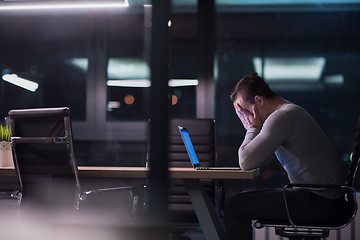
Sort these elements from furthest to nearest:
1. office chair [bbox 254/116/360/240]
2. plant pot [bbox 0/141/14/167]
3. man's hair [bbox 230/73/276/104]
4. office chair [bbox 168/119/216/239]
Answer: office chair [bbox 168/119/216/239] < plant pot [bbox 0/141/14/167] < man's hair [bbox 230/73/276/104] < office chair [bbox 254/116/360/240]

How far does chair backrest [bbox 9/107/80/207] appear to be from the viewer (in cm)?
229

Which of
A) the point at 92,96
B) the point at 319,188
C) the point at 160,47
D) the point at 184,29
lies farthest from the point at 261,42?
the point at 160,47

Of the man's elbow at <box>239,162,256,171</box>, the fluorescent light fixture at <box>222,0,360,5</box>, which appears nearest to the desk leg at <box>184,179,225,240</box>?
the man's elbow at <box>239,162,256,171</box>

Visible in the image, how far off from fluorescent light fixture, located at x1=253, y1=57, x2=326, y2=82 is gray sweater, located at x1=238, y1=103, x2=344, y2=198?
284 cm

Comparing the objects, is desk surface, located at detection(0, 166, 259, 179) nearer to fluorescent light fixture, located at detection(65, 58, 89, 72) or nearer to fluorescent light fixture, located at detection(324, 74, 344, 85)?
fluorescent light fixture, located at detection(65, 58, 89, 72)

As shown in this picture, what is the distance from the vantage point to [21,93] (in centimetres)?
459

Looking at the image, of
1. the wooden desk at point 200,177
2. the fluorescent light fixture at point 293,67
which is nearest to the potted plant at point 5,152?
the wooden desk at point 200,177

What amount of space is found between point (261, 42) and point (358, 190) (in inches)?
95.9

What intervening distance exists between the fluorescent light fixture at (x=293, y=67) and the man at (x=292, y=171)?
9.35 ft

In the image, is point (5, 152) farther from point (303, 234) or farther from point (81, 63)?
point (81, 63)

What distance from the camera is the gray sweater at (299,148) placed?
2264 mm

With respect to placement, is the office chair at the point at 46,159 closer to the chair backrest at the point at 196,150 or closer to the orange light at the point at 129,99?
the chair backrest at the point at 196,150

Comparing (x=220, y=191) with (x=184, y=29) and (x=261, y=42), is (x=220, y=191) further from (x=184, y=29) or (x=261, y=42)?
(x=261, y=42)

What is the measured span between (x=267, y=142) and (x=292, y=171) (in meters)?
0.26
